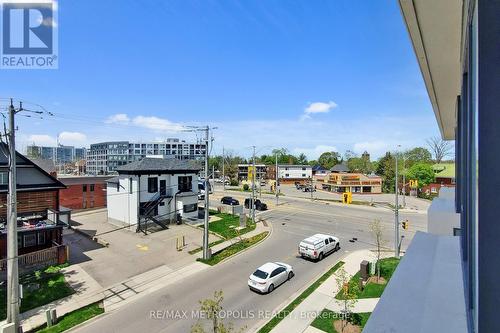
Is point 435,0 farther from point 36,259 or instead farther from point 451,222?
point 36,259

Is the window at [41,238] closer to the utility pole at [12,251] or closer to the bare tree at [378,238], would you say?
the utility pole at [12,251]

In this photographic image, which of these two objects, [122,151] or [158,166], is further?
[122,151]

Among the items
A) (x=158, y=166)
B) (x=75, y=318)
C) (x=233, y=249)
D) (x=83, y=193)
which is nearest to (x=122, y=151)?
(x=83, y=193)

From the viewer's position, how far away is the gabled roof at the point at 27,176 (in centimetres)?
1828

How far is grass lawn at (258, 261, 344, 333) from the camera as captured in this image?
39.4 feet

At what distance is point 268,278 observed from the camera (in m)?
15.1

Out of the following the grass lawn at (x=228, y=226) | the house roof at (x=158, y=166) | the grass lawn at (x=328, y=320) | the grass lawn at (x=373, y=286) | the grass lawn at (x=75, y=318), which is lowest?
the grass lawn at (x=75, y=318)

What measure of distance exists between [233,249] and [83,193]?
A: 78.5ft

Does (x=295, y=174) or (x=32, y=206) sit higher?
(x=295, y=174)

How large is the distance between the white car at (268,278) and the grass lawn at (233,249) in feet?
15.0

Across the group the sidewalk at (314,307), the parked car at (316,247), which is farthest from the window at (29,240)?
the parked car at (316,247)

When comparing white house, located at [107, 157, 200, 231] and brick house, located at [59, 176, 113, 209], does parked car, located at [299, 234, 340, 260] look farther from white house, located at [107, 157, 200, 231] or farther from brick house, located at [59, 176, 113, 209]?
brick house, located at [59, 176, 113, 209]

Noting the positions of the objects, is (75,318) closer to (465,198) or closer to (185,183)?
(465,198)

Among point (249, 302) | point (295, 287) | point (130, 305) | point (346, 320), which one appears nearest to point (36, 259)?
point (130, 305)
